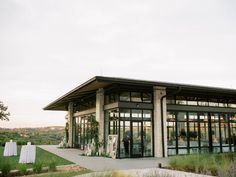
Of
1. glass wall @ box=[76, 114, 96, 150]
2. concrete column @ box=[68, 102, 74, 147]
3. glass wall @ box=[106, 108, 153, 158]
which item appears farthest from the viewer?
concrete column @ box=[68, 102, 74, 147]

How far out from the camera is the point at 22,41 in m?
17.3

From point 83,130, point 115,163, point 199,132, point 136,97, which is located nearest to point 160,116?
point 136,97

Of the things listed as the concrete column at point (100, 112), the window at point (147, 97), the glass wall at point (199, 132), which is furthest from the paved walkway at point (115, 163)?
the window at point (147, 97)

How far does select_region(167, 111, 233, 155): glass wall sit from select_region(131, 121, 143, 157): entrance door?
2.12 metres

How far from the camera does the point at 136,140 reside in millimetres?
15172

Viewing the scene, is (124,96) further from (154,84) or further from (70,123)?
(70,123)

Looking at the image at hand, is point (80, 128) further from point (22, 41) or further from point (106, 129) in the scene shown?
point (22, 41)

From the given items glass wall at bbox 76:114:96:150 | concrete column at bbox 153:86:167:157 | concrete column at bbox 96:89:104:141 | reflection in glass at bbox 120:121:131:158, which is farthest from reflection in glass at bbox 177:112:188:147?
glass wall at bbox 76:114:96:150

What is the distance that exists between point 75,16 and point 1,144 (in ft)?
56.9

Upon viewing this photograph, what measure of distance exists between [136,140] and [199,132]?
4.94m

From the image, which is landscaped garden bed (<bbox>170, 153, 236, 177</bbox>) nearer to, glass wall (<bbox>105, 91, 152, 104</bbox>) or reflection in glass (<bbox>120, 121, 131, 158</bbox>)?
reflection in glass (<bbox>120, 121, 131, 158</bbox>)

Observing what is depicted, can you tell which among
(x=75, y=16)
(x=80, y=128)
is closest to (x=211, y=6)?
(x=75, y=16)

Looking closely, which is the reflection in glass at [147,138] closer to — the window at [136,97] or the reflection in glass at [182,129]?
the window at [136,97]

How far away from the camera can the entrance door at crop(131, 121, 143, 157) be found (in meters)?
15.0
